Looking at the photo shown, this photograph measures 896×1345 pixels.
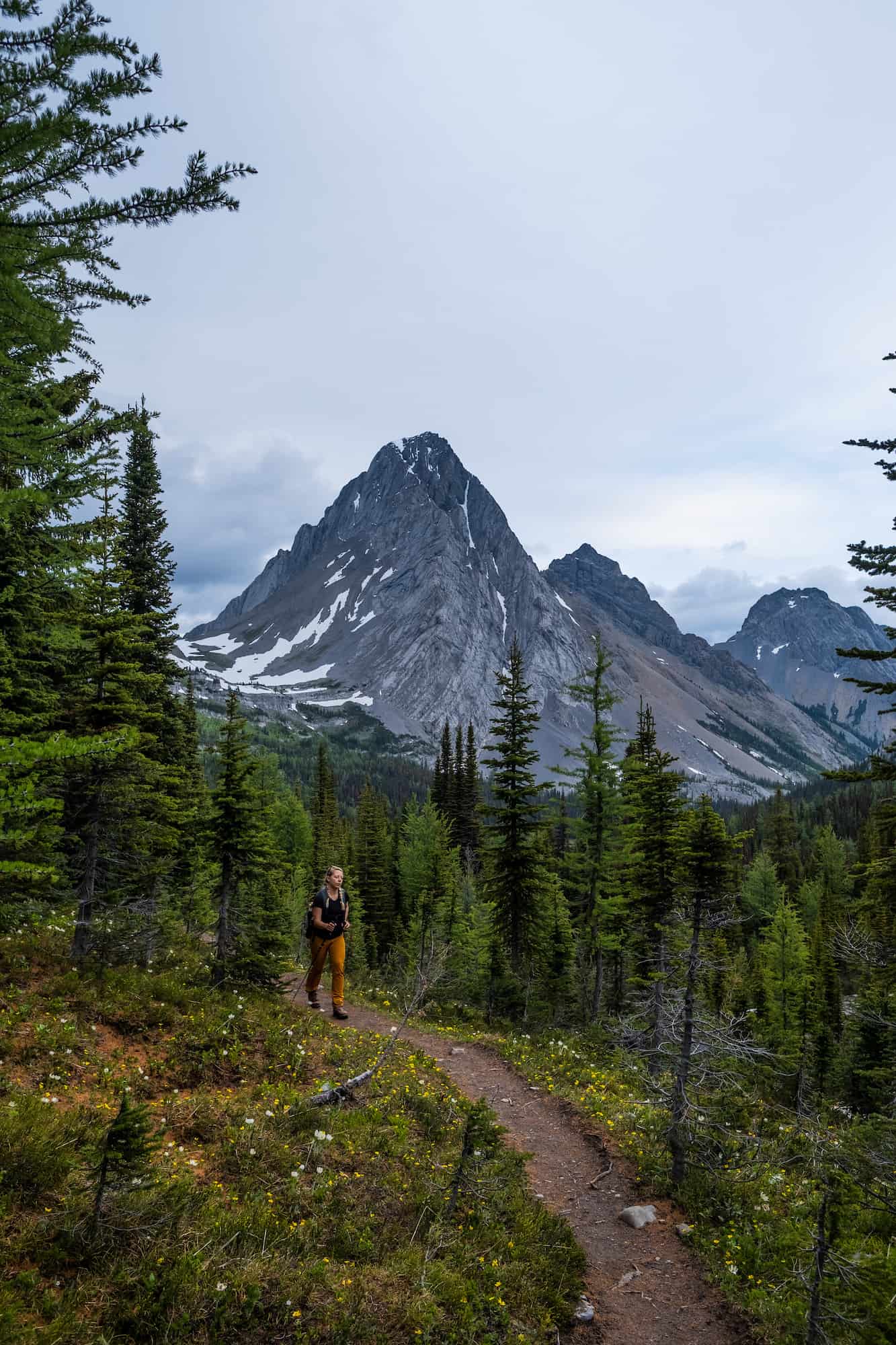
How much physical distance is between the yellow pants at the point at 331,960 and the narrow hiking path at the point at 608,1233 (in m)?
0.68

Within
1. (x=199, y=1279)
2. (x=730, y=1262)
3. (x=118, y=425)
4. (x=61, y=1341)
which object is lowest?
(x=730, y=1262)

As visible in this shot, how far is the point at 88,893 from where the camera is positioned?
1182 centimetres

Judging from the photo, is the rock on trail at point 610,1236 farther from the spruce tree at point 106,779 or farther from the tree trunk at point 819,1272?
the spruce tree at point 106,779

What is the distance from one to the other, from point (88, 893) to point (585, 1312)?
1013 cm

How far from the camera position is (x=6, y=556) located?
→ 12.3 metres

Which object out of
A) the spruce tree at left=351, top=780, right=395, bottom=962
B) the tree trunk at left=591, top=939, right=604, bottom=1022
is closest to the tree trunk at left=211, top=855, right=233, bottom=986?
the tree trunk at left=591, top=939, right=604, bottom=1022

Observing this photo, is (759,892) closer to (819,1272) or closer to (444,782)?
(444,782)

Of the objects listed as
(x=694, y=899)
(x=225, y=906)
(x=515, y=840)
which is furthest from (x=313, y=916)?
(x=515, y=840)

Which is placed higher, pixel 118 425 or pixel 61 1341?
pixel 118 425

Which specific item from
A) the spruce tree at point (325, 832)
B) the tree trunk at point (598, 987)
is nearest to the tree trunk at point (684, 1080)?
the tree trunk at point (598, 987)

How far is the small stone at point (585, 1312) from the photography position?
274 inches

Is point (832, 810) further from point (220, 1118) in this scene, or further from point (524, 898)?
point (220, 1118)

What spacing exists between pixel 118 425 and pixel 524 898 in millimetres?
22674

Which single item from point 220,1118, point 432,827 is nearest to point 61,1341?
point 220,1118
